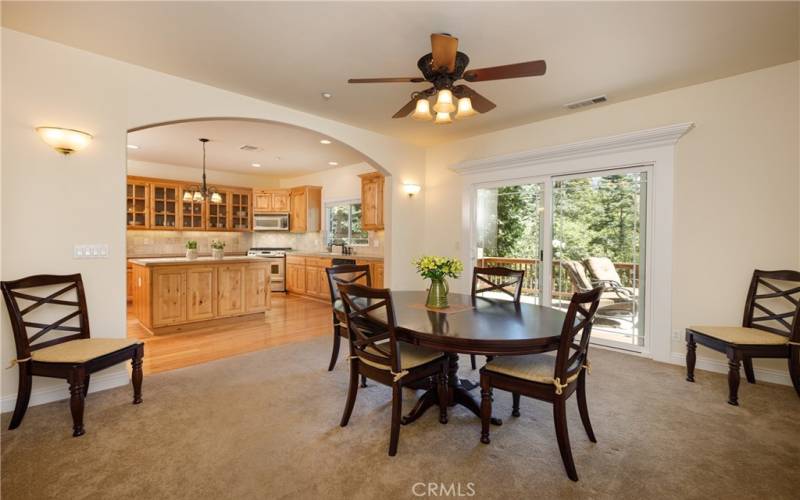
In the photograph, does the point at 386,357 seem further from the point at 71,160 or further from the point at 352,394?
the point at 71,160

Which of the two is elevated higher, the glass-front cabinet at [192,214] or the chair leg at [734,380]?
the glass-front cabinet at [192,214]

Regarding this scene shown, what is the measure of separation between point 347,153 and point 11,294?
4642 millimetres

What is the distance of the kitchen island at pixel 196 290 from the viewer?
14.6 feet

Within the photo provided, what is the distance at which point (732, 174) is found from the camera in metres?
3.20

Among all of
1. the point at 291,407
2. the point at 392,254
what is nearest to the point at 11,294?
the point at 291,407

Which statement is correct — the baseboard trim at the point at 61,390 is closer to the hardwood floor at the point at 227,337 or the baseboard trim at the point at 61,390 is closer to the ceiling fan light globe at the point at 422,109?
the hardwood floor at the point at 227,337

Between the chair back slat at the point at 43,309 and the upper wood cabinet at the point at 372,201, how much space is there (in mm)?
4252

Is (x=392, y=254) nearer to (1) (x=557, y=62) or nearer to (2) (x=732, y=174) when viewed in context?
(1) (x=557, y=62)

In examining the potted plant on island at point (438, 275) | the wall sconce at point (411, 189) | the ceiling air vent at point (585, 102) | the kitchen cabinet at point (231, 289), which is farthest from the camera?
the wall sconce at point (411, 189)

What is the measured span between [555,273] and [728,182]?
1801mm

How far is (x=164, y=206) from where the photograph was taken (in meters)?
7.08

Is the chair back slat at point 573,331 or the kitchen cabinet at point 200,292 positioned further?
the kitchen cabinet at point 200,292

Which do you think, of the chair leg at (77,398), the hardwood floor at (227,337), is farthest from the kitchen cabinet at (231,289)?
the chair leg at (77,398)

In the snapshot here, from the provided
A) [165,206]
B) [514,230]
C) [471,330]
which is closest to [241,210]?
[165,206]
